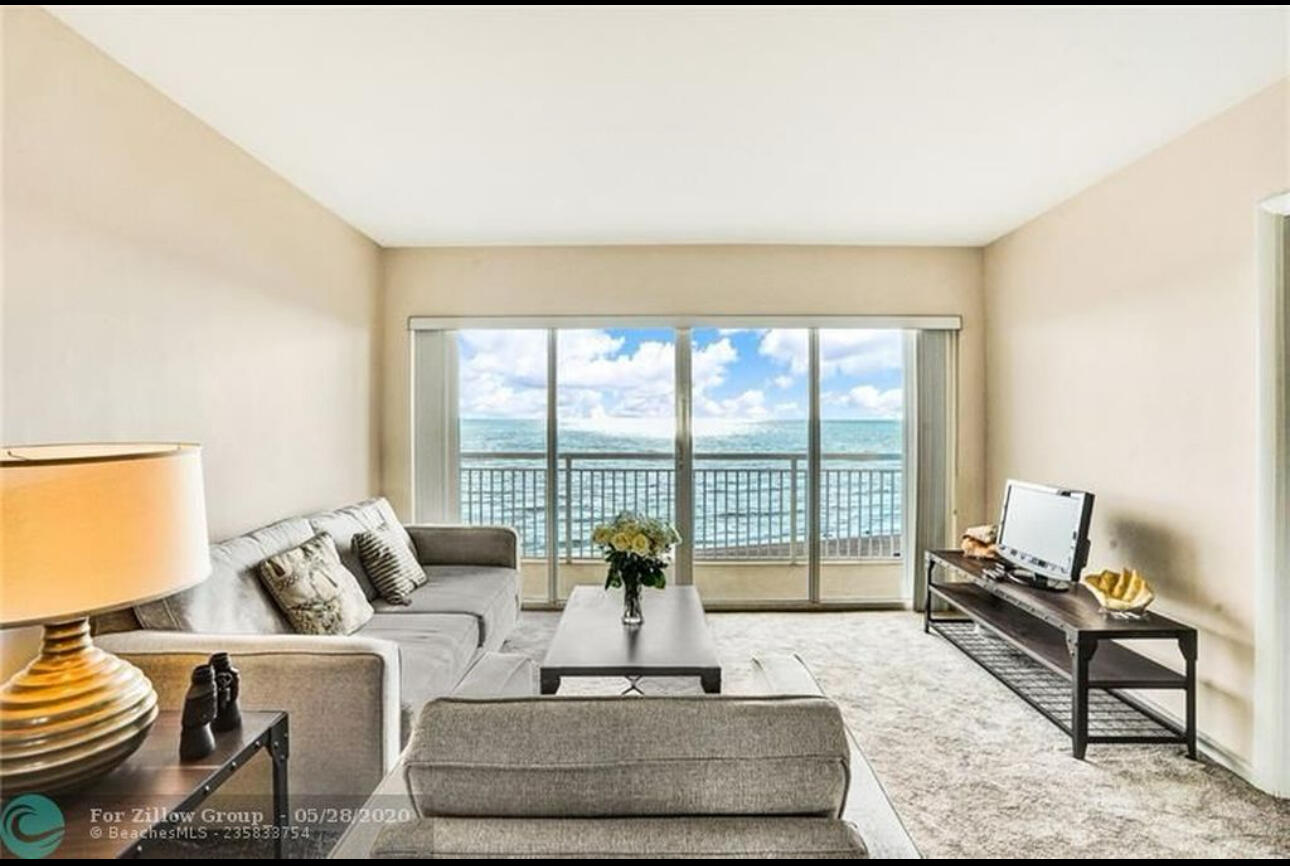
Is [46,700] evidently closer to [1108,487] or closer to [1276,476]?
[1276,476]

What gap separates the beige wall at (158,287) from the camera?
6.00 feet

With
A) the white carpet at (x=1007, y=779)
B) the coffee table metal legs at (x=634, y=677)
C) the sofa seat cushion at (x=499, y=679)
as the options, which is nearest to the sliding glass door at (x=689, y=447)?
the white carpet at (x=1007, y=779)

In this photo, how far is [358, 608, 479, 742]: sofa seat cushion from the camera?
210cm

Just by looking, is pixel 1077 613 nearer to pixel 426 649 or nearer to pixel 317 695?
pixel 426 649

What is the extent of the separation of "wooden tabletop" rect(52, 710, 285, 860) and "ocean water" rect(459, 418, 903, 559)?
2937 mm

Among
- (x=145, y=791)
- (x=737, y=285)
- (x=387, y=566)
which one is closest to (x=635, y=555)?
(x=387, y=566)

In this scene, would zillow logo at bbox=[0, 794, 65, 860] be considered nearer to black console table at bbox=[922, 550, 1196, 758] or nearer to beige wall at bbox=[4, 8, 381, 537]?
beige wall at bbox=[4, 8, 381, 537]

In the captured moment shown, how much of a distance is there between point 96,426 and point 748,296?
350cm

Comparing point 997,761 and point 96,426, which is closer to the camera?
point 96,426

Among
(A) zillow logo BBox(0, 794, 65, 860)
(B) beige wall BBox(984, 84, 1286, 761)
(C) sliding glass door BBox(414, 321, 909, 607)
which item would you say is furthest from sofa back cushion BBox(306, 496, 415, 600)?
(B) beige wall BBox(984, 84, 1286, 761)

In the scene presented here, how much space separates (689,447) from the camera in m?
4.43

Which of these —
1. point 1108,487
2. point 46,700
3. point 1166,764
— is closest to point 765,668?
point 46,700

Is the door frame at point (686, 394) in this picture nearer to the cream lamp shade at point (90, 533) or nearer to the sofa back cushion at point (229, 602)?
the sofa back cushion at point (229, 602)

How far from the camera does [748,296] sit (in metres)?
4.35
